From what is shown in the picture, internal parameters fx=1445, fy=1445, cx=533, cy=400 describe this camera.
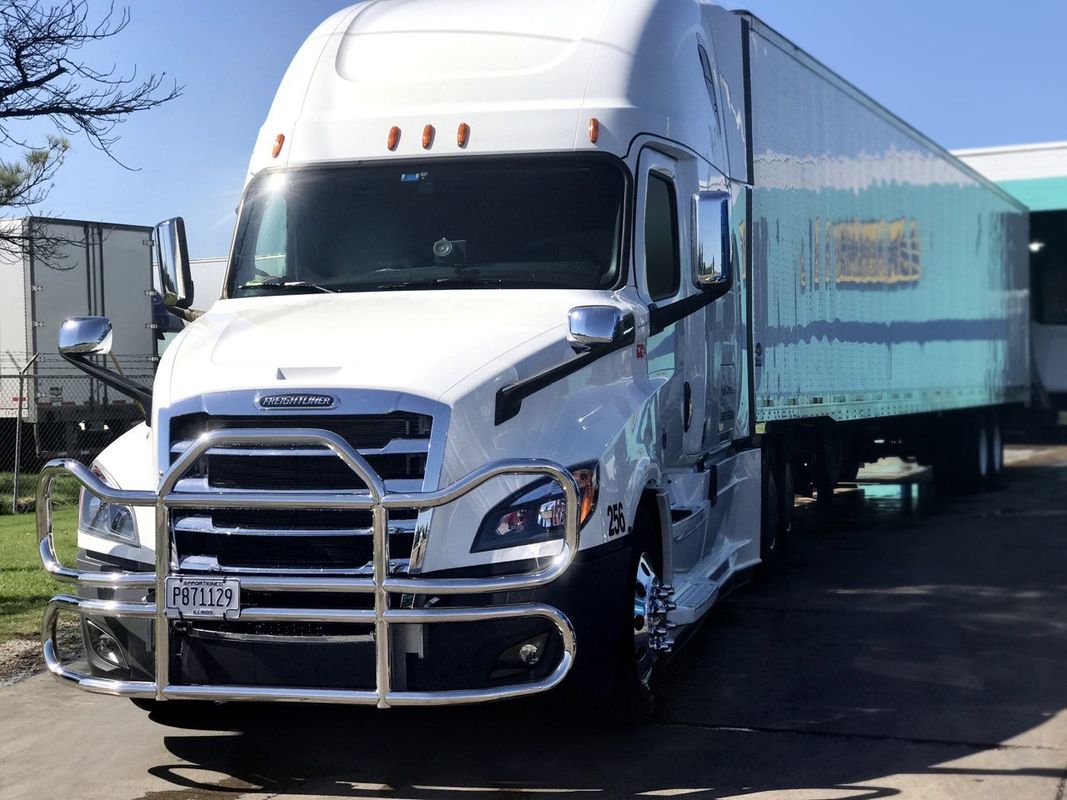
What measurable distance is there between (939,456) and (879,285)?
6.48 meters

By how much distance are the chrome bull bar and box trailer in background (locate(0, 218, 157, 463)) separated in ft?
54.9

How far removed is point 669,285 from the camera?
288 inches

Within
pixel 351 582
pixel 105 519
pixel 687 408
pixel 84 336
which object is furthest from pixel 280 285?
pixel 687 408

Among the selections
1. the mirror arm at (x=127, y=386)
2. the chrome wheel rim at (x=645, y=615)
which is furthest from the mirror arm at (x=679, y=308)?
the mirror arm at (x=127, y=386)

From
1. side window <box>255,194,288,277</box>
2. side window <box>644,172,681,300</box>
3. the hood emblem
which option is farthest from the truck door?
the hood emblem

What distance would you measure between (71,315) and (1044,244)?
18160 mm

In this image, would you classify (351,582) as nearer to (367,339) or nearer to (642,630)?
(367,339)

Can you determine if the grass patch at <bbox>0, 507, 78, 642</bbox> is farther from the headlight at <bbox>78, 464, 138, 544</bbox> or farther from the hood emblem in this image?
the hood emblem

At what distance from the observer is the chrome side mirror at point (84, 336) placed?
6.37m

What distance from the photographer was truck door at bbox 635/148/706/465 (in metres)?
7.02

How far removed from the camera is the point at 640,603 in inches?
247

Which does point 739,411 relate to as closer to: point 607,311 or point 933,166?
point 607,311

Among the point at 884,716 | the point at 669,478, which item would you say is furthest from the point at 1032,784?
the point at 669,478

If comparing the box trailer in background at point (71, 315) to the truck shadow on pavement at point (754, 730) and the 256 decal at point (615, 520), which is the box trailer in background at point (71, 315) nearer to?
the truck shadow on pavement at point (754, 730)
